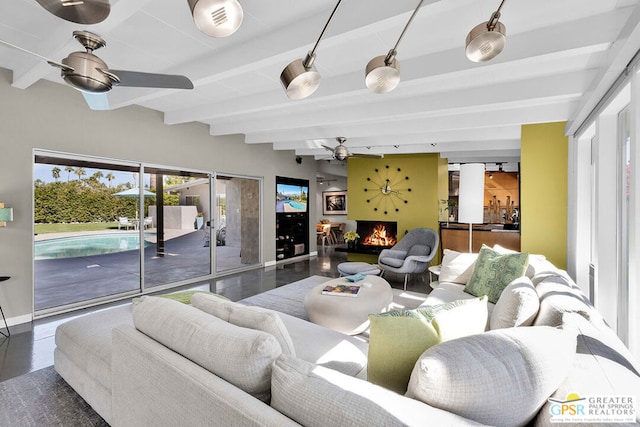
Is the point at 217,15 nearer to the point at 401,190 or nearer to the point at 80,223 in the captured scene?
the point at 80,223

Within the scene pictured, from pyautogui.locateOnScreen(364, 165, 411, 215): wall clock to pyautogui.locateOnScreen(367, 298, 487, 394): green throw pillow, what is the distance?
21.2 ft

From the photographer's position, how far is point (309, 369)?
1.07 m

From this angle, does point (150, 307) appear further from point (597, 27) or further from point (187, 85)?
point (597, 27)

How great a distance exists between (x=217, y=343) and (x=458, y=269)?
3234mm

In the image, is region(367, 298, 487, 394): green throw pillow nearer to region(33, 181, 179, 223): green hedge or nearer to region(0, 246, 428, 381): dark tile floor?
region(0, 246, 428, 381): dark tile floor

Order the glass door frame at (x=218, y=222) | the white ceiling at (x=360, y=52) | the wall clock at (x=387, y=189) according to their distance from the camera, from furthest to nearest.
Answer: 1. the wall clock at (x=387, y=189)
2. the glass door frame at (x=218, y=222)
3. the white ceiling at (x=360, y=52)

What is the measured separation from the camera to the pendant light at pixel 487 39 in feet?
4.68

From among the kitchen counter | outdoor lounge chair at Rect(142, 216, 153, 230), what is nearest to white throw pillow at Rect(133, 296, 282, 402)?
outdoor lounge chair at Rect(142, 216, 153, 230)

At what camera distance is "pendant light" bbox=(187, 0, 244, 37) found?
1.14 m

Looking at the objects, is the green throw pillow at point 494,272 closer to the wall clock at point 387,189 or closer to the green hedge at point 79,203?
the wall clock at point 387,189

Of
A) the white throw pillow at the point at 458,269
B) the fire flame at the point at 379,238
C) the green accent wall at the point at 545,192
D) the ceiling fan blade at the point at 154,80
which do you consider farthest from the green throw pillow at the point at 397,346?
the fire flame at the point at 379,238

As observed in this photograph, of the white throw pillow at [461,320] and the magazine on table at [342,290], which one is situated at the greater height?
the white throw pillow at [461,320]

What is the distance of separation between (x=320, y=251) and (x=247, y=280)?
13.0ft

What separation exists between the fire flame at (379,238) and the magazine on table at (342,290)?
4458 mm
